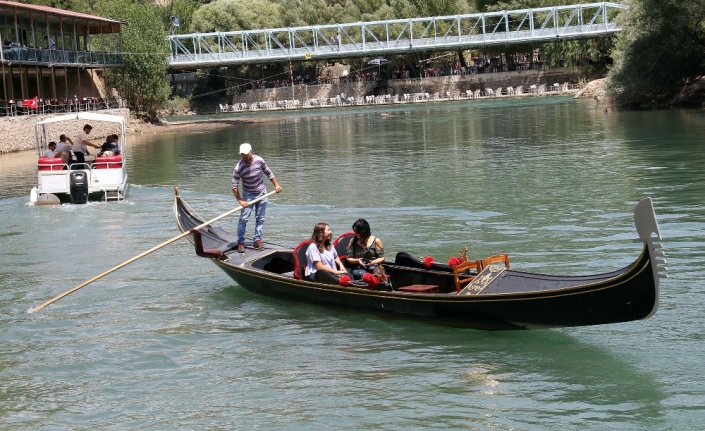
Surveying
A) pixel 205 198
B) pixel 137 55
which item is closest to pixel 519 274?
pixel 205 198

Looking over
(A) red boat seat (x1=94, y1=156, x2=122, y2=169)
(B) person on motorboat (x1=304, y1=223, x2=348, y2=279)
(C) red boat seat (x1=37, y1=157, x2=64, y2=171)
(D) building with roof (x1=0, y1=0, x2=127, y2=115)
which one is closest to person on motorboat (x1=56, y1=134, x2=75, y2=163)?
(C) red boat seat (x1=37, y1=157, x2=64, y2=171)

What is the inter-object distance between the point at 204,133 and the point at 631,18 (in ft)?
85.7

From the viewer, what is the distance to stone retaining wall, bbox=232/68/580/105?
82.3m

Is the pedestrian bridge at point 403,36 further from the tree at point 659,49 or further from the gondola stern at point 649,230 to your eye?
the gondola stern at point 649,230

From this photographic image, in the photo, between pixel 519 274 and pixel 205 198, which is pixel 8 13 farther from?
pixel 519 274

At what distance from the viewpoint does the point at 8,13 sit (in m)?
48.8

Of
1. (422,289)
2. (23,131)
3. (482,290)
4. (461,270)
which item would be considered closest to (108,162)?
(422,289)

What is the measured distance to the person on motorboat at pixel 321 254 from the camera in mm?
12594

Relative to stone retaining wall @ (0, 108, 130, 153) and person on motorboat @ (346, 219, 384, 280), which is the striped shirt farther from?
stone retaining wall @ (0, 108, 130, 153)

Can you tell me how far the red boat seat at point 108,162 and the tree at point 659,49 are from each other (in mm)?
30559

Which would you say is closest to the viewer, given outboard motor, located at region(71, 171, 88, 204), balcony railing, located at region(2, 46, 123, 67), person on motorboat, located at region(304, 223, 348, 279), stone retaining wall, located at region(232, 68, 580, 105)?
person on motorboat, located at region(304, 223, 348, 279)

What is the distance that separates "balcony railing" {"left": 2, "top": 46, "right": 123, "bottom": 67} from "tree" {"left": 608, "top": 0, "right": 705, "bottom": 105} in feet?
99.0

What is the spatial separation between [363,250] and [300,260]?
2.88ft

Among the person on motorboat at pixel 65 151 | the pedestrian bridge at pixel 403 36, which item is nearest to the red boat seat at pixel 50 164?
the person on motorboat at pixel 65 151
